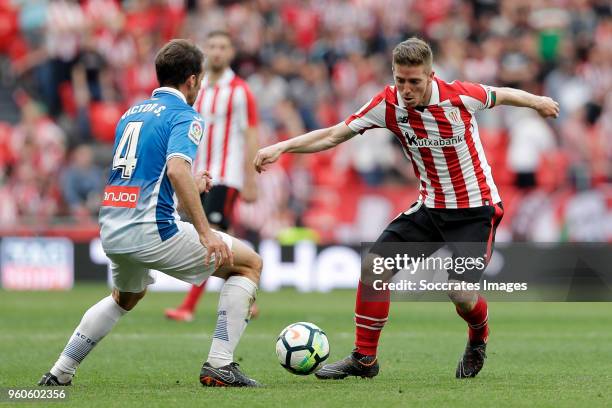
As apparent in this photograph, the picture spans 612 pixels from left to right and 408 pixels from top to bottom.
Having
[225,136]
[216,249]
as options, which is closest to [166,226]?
[216,249]

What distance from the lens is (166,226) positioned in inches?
276

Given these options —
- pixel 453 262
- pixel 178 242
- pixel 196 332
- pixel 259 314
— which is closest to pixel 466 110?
pixel 453 262

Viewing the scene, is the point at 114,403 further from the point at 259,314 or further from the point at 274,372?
the point at 259,314

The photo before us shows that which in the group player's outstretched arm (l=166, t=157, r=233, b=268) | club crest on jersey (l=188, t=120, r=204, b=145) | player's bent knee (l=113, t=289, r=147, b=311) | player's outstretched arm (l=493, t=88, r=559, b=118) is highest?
player's outstretched arm (l=493, t=88, r=559, b=118)

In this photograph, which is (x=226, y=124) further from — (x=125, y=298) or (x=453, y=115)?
(x=125, y=298)

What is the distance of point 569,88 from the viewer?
65.7ft

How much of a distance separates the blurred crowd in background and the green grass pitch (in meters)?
2.86

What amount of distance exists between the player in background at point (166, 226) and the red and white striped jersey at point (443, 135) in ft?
4.29

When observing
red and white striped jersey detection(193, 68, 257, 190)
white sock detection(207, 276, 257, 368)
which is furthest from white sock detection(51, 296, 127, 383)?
red and white striped jersey detection(193, 68, 257, 190)

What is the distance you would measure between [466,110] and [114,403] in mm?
3005

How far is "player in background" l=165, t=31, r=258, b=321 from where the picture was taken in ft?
38.8

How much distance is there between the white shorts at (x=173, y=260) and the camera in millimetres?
6988

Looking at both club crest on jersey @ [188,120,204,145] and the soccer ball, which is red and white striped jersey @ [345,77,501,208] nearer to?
the soccer ball

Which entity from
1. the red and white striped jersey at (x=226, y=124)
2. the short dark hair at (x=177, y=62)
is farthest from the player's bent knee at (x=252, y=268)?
the red and white striped jersey at (x=226, y=124)
